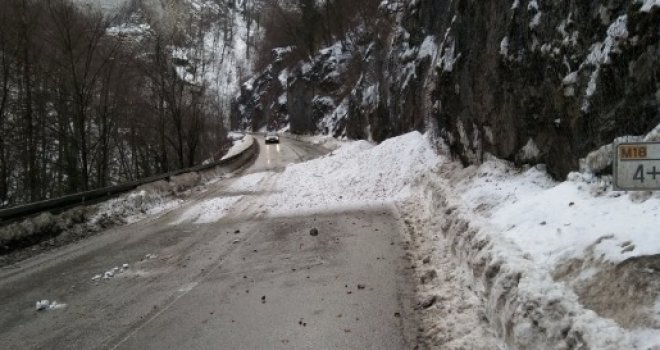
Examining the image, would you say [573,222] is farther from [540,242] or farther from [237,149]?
[237,149]

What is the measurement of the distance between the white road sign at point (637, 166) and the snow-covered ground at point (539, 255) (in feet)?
1.86

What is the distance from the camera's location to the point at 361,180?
57.0ft

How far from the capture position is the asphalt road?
19.6 feet

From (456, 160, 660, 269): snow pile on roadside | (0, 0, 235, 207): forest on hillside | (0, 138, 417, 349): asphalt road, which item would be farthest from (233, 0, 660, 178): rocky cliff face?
(0, 0, 235, 207): forest on hillside

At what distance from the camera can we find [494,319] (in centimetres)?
491

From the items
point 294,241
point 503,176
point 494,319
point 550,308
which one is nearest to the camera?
point 550,308

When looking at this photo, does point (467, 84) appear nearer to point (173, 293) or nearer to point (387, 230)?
point (387, 230)

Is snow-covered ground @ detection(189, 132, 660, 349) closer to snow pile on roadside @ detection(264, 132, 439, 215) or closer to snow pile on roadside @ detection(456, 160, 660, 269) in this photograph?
snow pile on roadside @ detection(456, 160, 660, 269)

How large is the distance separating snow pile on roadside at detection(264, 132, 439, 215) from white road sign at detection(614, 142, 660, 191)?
10914mm

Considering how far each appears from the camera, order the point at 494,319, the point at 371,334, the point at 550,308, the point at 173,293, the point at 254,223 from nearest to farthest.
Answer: the point at 550,308
the point at 494,319
the point at 371,334
the point at 173,293
the point at 254,223

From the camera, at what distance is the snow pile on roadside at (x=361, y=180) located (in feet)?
50.1

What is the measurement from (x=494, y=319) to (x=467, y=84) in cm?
954

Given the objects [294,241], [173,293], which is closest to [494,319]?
[173,293]

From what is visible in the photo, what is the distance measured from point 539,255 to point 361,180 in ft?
40.9
